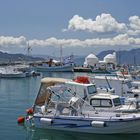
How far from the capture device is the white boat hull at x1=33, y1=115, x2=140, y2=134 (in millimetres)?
29672

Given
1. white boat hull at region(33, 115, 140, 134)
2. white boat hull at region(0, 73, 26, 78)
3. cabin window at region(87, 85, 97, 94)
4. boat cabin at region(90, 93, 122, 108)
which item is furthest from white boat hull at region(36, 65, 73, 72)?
white boat hull at region(33, 115, 140, 134)

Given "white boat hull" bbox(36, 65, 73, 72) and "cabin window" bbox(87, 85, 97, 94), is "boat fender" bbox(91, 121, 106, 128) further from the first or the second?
"white boat hull" bbox(36, 65, 73, 72)

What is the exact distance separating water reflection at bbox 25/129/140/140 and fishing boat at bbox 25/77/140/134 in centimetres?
39

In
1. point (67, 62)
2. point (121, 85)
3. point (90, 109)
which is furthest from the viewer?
point (67, 62)

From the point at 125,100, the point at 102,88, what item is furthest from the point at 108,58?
the point at 125,100

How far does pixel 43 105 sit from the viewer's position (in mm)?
34125

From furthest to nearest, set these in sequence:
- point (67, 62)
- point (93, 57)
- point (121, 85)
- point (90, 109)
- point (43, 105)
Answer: point (93, 57), point (67, 62), point (121, 85), point (43, 105), point (90, 109)

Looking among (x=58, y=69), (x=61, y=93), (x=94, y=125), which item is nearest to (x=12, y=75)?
(x=58, y=69)

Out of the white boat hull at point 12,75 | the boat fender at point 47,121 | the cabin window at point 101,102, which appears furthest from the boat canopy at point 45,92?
the white boat hull at point 12,75

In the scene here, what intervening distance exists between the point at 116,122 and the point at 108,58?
149534mm

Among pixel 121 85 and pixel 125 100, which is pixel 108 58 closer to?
pixel 121 85

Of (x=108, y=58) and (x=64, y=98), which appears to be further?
(x=108, y=58)

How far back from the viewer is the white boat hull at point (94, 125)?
29.7 metres

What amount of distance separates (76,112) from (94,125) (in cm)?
203
